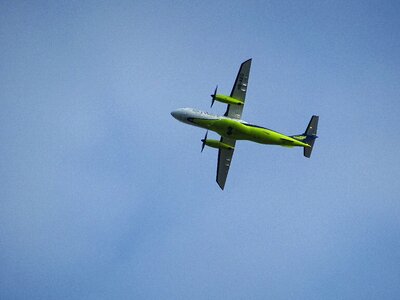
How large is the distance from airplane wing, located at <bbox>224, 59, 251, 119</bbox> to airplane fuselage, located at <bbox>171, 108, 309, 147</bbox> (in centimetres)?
135

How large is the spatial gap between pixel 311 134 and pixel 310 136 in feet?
1.31

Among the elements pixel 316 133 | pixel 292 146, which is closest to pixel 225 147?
pixel 292 146

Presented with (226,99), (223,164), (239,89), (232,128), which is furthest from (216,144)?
(239,89)

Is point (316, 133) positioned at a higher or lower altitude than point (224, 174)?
higher

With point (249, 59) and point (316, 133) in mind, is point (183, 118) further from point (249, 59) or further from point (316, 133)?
point (316, 133)

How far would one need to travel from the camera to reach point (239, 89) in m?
59.4

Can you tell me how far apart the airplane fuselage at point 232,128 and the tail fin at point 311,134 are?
4.68 m

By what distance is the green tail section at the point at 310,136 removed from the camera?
6400cm

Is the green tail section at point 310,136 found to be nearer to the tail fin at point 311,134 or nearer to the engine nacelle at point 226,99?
the tail fin at point 311,134

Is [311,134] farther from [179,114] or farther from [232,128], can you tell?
[179,114]

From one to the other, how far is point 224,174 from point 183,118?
438 inches

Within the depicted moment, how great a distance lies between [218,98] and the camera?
191 ft

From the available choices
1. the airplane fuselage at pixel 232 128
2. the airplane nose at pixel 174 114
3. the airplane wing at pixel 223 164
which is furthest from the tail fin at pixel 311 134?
the airplane nose at pixel 174 114

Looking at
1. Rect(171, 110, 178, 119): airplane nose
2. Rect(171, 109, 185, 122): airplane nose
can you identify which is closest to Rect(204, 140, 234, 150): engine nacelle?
Rect(171, 109, 185, 122): airplane nose
